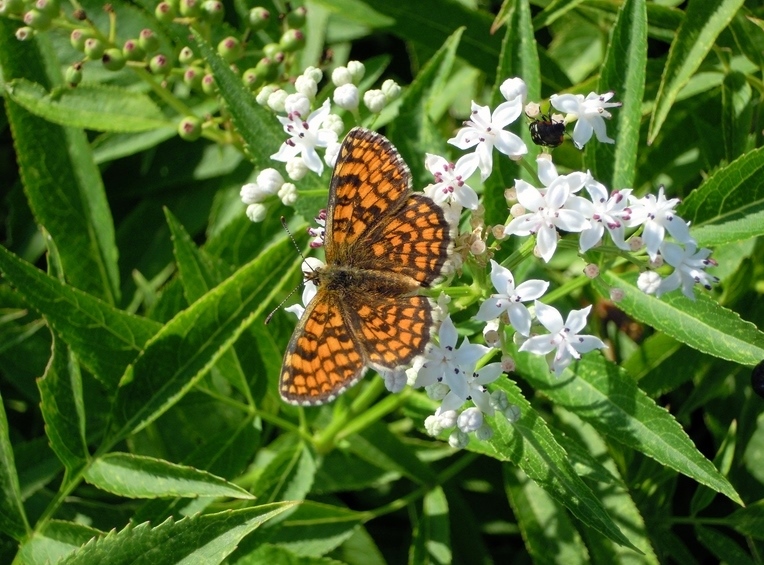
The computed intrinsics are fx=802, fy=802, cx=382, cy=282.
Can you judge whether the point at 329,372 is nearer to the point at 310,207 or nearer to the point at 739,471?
the point at 310,207

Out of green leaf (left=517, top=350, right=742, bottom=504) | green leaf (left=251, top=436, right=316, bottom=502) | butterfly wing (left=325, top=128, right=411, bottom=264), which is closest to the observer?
green leaf (left=517, top=350, right=742, bottom=504)

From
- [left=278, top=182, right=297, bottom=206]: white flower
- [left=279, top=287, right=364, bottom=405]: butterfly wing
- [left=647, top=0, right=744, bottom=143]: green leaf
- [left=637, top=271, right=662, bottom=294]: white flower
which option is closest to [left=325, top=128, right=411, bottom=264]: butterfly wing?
[left=278, top=182, right=297, bottom=206]: white flower

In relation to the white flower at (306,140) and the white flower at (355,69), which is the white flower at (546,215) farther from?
the white flower at (355,69)

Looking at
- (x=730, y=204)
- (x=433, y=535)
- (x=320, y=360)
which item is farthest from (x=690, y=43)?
(x=433, y=535)

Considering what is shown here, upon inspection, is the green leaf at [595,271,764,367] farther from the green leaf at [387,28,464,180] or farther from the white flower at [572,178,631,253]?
the green leaf at [387,28,464,180]

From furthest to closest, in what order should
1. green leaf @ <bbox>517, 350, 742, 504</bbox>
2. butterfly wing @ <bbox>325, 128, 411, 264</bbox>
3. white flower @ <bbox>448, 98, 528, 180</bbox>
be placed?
white flower @ <bbox>448, 98, 528, 180</bbox>, butterfly wing @ <bbox>325, 128, 411, 264</bbox>, green leaf @ <bbox>517, 350, 742, 504</bbox>

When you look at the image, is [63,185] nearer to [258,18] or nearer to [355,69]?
[258,18]
